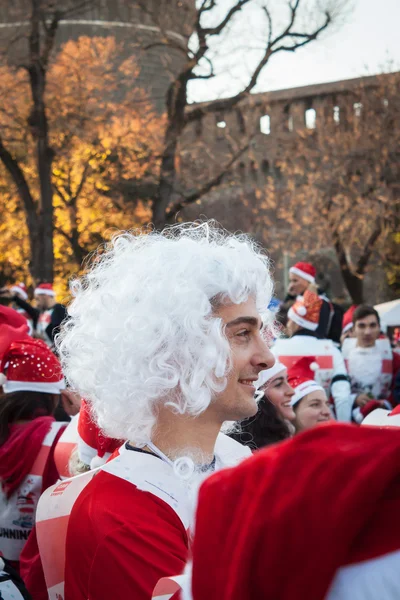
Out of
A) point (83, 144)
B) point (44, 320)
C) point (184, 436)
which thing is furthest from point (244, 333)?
point (83, 144)

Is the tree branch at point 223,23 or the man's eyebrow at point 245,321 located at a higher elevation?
the tree branch at point 223,23

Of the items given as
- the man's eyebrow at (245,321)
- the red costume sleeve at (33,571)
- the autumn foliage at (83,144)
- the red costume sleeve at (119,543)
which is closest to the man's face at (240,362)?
the man's eyebrow at (245,321)

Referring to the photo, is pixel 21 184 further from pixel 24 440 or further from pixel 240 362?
pixel 240 362

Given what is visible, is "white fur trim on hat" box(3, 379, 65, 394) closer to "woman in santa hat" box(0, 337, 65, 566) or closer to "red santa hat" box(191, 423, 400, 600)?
"woman in santa hat" box(0, 337, 65, 566)

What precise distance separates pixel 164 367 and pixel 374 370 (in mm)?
4945

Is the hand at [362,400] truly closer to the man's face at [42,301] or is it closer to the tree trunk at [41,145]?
the man's face at [42,301]

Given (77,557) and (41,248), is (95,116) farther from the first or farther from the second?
(77,557)

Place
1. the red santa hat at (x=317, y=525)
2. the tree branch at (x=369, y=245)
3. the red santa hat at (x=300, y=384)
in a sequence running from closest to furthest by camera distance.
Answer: the red santa hat at (x=317, y=525), the red santa hat at (x=300, y=384), the tree branch at (x=369, y=245)

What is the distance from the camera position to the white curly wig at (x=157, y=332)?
1737 millimetres

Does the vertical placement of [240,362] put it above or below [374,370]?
above

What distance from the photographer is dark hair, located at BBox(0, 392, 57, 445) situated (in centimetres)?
344

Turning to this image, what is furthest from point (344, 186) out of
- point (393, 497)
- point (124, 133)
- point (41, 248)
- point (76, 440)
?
point (393, 497)

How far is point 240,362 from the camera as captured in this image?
5.94 ft

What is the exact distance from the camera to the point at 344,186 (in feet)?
80.3
